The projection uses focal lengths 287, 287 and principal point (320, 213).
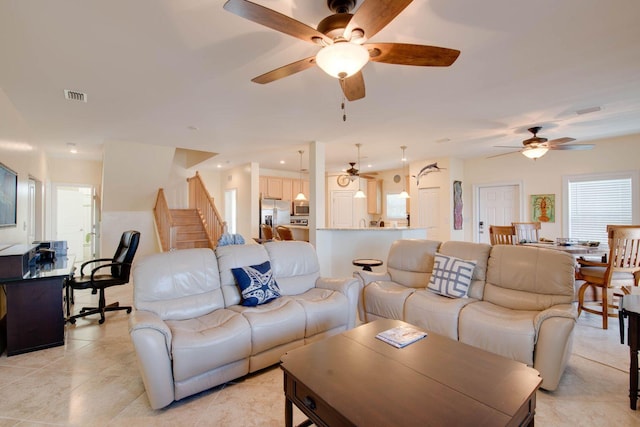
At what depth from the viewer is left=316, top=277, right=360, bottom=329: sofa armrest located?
298 centimetres

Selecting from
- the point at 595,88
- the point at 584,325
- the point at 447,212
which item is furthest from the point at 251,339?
the point at 447,212

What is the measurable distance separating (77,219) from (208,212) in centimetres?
416

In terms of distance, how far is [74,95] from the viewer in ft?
10.4

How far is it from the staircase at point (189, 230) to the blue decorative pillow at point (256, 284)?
359cm

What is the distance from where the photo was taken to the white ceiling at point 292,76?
192cm

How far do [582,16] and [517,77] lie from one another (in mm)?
898

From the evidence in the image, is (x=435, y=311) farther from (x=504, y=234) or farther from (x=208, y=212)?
(x=208, y=212)

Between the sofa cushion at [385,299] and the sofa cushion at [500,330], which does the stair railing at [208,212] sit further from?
the sofa cushion at [500,330]

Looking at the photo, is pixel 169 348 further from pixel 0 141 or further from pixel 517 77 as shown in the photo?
pixel 517 77

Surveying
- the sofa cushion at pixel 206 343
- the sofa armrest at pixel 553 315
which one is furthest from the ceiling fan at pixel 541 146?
the sofa cushion at pixel 206 343

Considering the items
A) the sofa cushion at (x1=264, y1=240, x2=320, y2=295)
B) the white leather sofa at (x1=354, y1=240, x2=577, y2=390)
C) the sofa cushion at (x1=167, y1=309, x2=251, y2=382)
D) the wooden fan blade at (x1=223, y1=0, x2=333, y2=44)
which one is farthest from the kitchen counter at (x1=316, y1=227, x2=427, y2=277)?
the wooden fan blade at (x1=223, y1=0, x2=333, y2=44)

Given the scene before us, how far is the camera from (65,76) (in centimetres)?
275

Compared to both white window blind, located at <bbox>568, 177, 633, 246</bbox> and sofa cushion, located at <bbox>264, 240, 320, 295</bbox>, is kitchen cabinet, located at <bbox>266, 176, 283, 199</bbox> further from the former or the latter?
white window blind, located at <bbox>568, 177, 633, 246</bbox>

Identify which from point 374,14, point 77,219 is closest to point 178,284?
point 374,14
